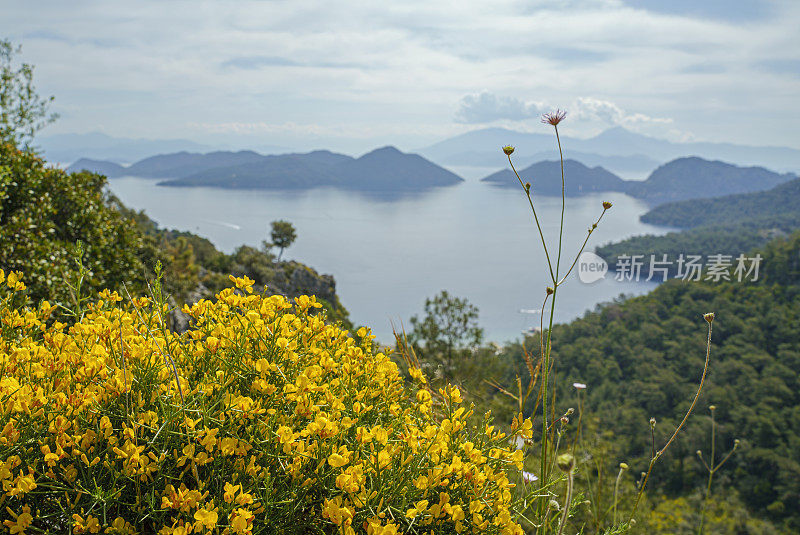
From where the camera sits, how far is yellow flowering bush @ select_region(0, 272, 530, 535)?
0.98m

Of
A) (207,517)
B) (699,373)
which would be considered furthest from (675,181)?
(207,517)

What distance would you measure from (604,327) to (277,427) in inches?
1383

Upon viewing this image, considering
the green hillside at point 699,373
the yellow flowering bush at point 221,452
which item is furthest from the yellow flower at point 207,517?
the green hillside at point 699,373

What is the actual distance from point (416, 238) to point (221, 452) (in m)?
71.4

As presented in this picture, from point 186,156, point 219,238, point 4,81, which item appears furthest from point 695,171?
point 186,156

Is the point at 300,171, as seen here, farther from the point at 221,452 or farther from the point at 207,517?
the point at 207,517

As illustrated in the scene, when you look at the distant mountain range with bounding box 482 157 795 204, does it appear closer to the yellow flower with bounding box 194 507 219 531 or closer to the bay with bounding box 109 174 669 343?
the bay with bounding box 109 174 669 343

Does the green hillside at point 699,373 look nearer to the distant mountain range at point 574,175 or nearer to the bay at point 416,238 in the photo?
the bay at point 416,238

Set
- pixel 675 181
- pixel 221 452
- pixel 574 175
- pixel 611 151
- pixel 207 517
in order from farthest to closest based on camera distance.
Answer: pixel 611 151 < pixel 675 181 < pixel 574 175 < pixel 221 452 < pixel 207 517

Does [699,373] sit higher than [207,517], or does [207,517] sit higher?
[207,517]

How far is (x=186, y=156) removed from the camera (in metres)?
148

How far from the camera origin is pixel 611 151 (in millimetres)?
142875

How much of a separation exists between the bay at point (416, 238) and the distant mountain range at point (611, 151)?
23299 mm

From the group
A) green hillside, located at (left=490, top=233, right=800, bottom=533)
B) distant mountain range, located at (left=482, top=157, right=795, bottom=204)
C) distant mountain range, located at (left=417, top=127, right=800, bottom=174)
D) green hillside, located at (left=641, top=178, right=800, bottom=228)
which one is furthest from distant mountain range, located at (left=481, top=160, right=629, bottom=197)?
green hillside, located at (left=490, top=233, right=800, bottom=533)
